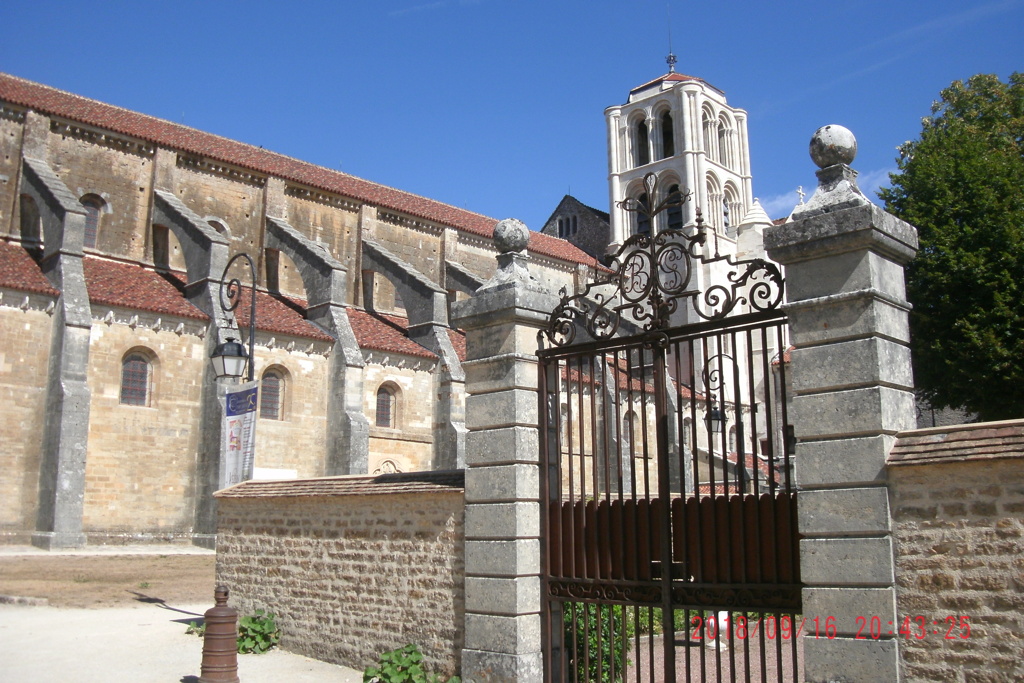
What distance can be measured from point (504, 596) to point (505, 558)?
0.30 m

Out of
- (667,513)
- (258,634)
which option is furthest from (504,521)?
(258,634)

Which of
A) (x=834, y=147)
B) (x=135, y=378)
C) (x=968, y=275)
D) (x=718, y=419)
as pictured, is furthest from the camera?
(x=135, y=378)

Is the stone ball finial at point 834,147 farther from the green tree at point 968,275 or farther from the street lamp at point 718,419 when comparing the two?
the green tree at point 968,275

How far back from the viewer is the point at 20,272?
67.9 feet

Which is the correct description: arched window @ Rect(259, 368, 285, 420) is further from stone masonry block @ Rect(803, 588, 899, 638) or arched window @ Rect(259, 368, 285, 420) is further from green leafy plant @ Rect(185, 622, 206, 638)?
stone masonry block @ Rect(803, 588, 899, 638)

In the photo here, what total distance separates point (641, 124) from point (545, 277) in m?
11.6

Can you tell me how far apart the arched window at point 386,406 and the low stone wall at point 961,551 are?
71.7 ft

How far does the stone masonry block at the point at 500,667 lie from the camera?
6930mm

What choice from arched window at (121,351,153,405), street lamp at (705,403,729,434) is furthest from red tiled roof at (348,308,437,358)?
street lamp at (705,403,729,434)

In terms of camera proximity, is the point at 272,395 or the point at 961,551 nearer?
the point at 961,551

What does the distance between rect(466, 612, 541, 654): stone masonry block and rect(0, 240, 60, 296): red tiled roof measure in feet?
55.3

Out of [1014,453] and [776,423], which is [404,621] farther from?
[776,423]

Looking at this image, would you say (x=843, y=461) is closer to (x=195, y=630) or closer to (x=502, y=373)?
(x=502, y=373)

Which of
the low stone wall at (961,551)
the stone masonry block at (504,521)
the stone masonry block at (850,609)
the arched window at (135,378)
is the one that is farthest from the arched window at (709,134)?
the stone masonry block at (850,609)
